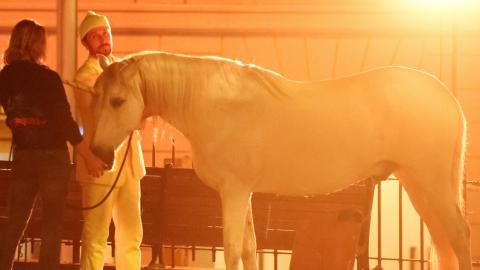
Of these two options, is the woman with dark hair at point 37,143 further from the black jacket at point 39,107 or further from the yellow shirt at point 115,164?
the yellow shirt at point 115,164

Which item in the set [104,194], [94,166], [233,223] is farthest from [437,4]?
[233,223]

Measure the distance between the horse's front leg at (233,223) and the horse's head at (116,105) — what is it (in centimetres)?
60

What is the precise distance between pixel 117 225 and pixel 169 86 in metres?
1.43

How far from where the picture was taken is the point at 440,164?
5.20 metres

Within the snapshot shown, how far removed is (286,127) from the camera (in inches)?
202

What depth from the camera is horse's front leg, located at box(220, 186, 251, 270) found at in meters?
4.96

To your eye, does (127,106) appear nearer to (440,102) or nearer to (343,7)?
(440,102)

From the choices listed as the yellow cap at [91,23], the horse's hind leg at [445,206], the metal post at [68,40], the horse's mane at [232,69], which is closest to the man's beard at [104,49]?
the yellow cap at [91,23]

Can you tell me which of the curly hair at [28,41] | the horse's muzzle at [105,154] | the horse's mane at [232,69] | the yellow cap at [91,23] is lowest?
the horse's muzzle at [105,154]

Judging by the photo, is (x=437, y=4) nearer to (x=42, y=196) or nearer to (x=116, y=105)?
(x=42, y=196)

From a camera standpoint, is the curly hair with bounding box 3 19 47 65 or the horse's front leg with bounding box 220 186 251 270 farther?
the curly hair with bounding box 3 19 47 65

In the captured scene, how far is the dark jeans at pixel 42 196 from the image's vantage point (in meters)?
5.68

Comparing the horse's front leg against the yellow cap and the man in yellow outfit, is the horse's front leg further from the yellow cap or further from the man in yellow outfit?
the yellow cap

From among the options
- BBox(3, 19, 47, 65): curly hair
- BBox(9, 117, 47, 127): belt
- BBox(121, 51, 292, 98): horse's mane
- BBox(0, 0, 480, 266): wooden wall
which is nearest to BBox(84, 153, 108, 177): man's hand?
BBox(9, 117, 47, 127): belt
